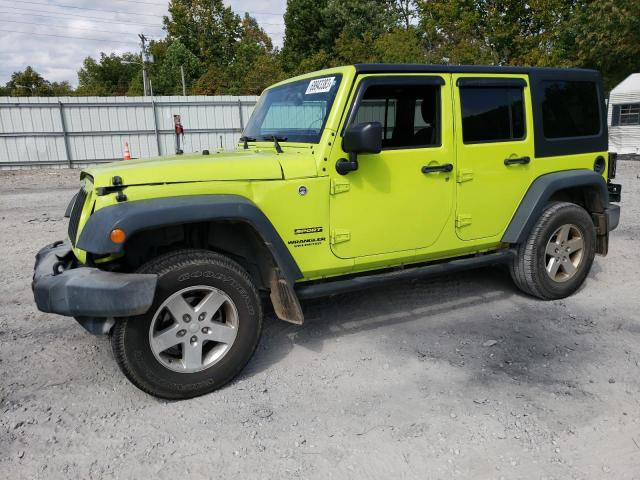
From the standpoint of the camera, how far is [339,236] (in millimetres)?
3604

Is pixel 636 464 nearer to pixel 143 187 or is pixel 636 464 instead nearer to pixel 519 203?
pixel 519 203

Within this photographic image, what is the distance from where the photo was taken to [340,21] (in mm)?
39094

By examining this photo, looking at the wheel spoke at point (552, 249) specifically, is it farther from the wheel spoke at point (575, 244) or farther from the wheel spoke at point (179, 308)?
the wheel spoke at point (179, 308)

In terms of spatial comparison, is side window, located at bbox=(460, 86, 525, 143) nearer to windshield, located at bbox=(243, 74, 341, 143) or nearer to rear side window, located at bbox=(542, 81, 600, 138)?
rear side window, located at bbox=(542, 81, 600, 138)

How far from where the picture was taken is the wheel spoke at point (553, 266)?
4672 millimetres

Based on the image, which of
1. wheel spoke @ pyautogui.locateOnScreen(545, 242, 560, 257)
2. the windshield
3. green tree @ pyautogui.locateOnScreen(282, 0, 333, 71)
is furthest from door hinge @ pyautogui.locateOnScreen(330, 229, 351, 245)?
green tree @ pyautogui.locateOnScreen(282, 0, 333, 71)

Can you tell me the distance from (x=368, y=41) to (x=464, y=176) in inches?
1197

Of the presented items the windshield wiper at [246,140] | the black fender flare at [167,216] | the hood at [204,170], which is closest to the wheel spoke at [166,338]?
the black fender flare at [167,216]

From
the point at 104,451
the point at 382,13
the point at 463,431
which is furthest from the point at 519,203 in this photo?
the point at 382,13

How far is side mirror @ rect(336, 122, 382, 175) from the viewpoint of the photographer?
331cm

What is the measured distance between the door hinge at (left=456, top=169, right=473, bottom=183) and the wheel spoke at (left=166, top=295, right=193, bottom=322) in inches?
89.6

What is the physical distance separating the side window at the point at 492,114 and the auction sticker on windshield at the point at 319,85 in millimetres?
1083

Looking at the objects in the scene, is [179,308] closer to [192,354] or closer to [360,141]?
[192,354]

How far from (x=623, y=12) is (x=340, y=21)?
22855 mm
